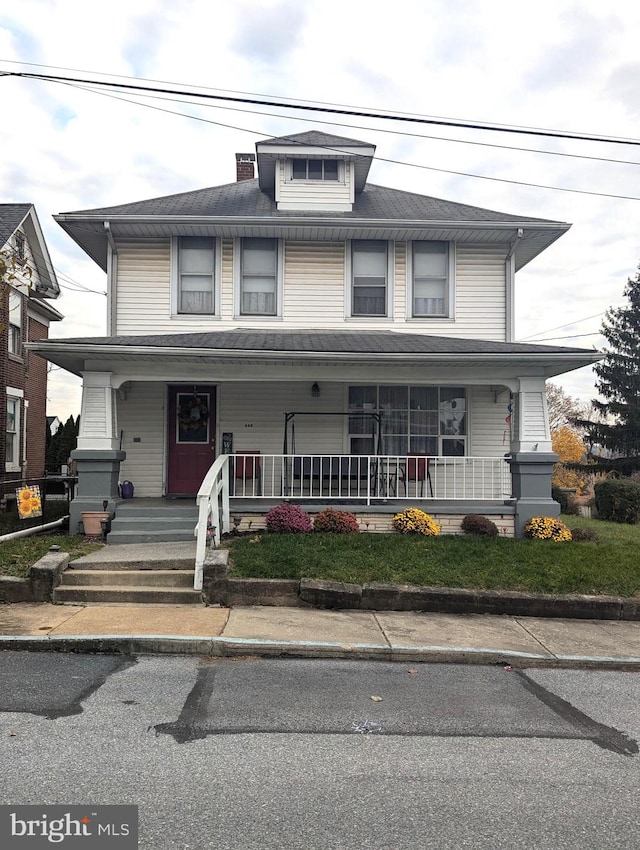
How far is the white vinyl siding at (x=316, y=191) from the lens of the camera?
13516 mm

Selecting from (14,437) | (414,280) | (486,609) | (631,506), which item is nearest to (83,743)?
(486,609)

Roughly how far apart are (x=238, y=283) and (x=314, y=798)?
1061 centimetres

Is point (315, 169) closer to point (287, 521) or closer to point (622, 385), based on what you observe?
point (287, 521)

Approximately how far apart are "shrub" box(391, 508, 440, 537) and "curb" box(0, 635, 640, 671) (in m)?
4.32

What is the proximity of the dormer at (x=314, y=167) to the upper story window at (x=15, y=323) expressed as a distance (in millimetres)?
9173

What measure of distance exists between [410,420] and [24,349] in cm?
1247

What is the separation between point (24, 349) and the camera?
1962 cm

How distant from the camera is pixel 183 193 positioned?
14.1 m

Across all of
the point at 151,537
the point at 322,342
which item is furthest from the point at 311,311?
the point at 151,537

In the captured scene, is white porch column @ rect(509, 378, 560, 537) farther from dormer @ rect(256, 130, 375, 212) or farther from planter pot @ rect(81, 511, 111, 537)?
planter pot @ rect(81, 511, 111, 537)

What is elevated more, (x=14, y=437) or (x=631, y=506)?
(x=14, y=437)

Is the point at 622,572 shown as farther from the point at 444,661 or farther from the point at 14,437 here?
the point at 14,437
